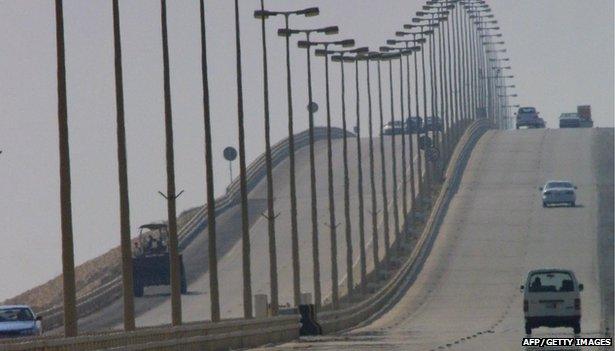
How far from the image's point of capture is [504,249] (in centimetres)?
12456

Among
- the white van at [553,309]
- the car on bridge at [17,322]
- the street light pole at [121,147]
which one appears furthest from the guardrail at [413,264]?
the street light pole at [121,147]

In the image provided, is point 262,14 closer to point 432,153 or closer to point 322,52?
point 322,52

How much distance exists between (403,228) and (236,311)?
1066 inches

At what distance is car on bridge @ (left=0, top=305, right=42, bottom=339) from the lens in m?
62.8

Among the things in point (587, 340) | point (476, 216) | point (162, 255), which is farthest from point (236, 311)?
→ point (587, 340)

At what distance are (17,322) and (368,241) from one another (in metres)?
73.6

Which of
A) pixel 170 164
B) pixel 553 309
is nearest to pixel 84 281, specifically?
pixel 170 164

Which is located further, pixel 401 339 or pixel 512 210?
pixel 512 210

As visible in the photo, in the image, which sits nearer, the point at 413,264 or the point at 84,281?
the point at 413,264

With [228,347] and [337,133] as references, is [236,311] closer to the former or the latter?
[228,347]

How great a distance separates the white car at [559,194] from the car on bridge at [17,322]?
A: 255ft

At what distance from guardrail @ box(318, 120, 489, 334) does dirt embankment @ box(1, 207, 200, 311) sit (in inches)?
597

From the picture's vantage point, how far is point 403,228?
130 m

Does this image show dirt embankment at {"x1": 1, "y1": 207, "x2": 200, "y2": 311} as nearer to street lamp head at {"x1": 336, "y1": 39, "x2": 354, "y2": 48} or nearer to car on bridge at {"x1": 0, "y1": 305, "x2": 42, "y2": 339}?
street lamp head at {"x1": 336, "y1": 39, "x2": 354, "y2": 48}
